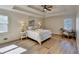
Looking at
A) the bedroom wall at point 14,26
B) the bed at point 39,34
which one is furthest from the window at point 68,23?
the bedroom wall at point 14,26

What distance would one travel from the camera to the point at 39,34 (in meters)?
1.48

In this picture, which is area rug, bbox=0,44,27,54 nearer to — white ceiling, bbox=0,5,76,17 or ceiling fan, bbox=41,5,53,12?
white ceiling, bbox=0,5,76,17

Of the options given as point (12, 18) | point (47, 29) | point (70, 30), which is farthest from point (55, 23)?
point (12, 18)

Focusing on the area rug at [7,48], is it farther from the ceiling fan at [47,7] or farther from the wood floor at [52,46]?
the ceiling fan at [47,7]

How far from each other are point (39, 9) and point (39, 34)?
0.54m

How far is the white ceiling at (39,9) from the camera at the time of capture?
4.59ft

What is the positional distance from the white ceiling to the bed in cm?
36

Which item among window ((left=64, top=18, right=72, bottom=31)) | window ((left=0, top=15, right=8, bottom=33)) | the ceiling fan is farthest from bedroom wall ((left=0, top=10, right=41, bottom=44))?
window ((left=64, top=18, right=72, bottom=31))

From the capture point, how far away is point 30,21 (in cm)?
153

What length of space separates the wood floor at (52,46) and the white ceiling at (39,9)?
1.78 feet

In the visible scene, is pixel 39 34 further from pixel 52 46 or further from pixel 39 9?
pixel 39 9

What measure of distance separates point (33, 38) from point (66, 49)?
0.73 meters

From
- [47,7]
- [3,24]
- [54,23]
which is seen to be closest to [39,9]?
[47,7]
